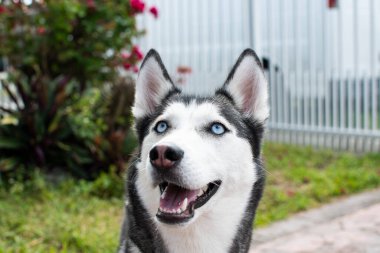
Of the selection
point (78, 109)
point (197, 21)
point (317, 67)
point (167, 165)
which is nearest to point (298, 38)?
point (317, 67)

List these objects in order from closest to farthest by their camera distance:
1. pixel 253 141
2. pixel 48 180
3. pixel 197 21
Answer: pixel 253 141 < pixel 48 180 < pixel 197 21

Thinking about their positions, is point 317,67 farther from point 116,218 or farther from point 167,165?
point 167,165

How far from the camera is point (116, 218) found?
15.4ft

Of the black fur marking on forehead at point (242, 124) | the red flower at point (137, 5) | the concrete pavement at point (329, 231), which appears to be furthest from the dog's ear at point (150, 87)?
the red flower at point (137, 5)

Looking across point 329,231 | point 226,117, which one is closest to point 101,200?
point 329,231

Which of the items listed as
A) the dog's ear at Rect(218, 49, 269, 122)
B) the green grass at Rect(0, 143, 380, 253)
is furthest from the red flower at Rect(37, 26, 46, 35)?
the dog's ear at Rect(218, 49, 269, 122)

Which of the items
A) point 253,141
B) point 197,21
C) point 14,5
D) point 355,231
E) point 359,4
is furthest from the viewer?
point 197,21

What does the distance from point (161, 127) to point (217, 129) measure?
0.91ft

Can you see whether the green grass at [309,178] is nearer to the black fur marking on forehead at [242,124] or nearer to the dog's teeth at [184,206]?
the black fur marking on forehead at [242,124]

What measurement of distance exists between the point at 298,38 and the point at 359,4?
106 cm

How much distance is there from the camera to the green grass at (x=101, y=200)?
4.01 meters

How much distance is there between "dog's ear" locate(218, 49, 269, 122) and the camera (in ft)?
9.36

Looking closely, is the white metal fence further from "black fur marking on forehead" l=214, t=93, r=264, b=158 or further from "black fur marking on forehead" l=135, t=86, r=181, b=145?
"black fur marking on forehead" l=135, t=86, r=181, b=145

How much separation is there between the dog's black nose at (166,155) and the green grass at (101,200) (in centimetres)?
104
